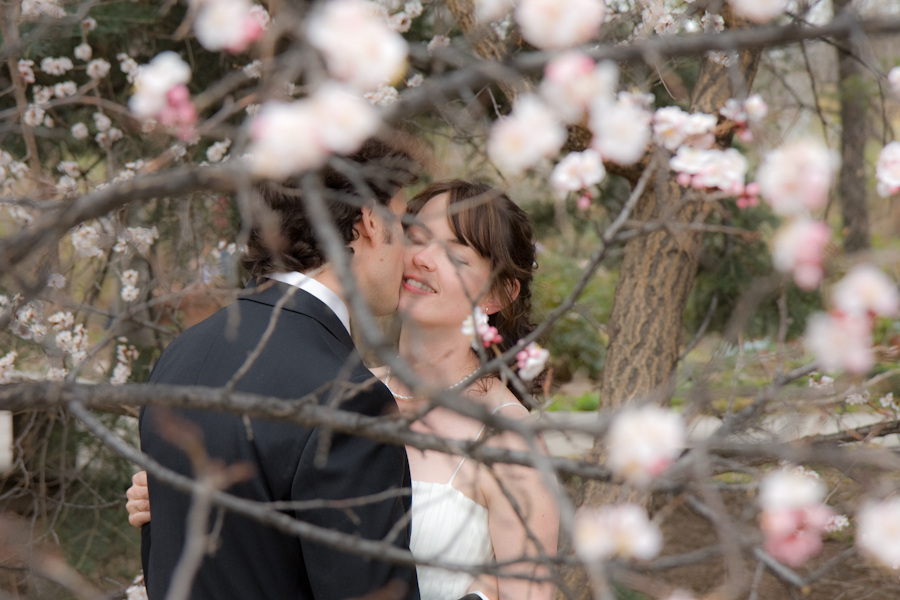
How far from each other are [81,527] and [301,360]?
263cm

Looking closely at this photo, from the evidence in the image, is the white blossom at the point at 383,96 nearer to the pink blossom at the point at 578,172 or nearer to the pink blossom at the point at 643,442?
the pink blossom at the point at 578,172

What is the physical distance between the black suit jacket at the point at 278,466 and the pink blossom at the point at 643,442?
29.4 inches

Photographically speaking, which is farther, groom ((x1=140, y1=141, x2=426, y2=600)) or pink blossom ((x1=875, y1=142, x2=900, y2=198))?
groom ((x1=140, y1=141, x2=426, y2=600))

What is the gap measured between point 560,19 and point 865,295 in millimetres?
490

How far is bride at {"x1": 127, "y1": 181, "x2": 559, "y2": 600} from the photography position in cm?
199

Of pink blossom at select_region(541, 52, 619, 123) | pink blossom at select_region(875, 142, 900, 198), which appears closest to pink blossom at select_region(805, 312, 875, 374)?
pink blossom at select_region(541, 52, 619, 123)

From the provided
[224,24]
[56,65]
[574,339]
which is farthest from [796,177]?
[574,339]

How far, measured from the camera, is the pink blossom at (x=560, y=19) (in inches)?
34.9

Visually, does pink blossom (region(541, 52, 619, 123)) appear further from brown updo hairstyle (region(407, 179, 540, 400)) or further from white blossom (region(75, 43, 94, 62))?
white blossom (region(75, 43, 94, 62))

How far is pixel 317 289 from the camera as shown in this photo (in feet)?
5.91

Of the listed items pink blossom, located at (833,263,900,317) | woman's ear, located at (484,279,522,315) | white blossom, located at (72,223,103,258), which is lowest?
white blossom, located at (72,223,103,258)

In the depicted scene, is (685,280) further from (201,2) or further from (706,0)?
(201,2)

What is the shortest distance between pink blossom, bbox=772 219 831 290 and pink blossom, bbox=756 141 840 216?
0.09ft

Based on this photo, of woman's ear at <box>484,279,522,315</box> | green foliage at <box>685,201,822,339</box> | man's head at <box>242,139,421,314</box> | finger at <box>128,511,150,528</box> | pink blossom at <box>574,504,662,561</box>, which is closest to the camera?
pink blossom at <box>574,504,662,561</box>
